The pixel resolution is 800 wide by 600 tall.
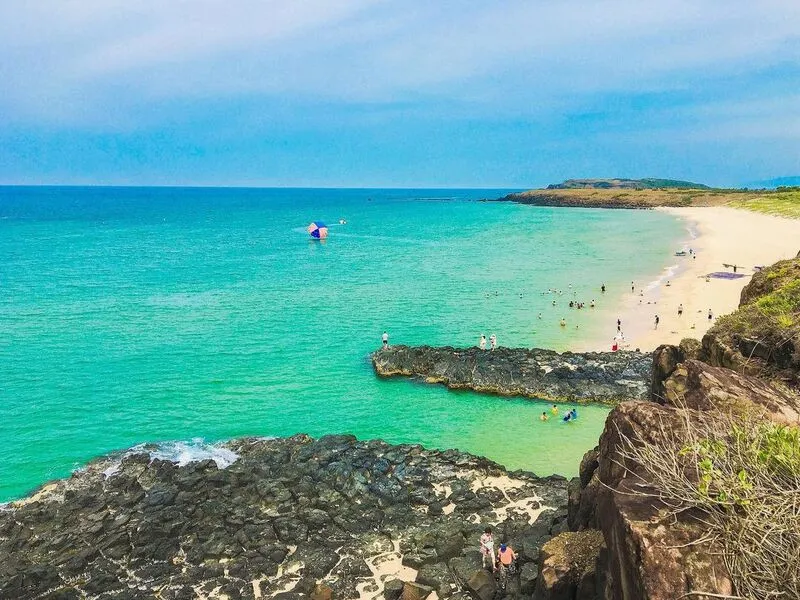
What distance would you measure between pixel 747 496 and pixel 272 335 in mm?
38497

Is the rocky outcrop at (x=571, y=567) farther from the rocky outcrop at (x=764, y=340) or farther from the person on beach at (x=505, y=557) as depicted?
the rocky outcrop at (x=764, y=340)

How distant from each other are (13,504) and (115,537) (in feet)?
21.9

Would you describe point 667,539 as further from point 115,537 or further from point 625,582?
point 115,537

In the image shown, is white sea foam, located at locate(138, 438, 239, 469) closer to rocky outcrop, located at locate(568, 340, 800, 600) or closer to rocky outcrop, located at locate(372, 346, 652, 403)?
rocky outcrop, located at locate(372, 346, 652, 403)

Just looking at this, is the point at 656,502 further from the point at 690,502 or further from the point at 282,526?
the point at 282,526

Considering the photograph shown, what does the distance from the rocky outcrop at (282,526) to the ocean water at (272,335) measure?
3.50 meters

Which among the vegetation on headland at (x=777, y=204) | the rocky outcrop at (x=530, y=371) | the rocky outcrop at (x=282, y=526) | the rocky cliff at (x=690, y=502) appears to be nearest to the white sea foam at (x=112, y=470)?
the rocky outcrop at (x=282, y=526)

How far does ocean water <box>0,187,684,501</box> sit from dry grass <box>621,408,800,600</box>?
15.5 m

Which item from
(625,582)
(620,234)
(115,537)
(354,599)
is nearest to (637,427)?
(625,582)

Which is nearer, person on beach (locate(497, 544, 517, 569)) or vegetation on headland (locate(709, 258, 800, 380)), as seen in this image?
vegetation on headland (locate(709, 258, 800, 380))

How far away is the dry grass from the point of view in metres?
6.19

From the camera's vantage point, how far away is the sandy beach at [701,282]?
129 ft

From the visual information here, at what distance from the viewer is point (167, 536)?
17469 millimetres

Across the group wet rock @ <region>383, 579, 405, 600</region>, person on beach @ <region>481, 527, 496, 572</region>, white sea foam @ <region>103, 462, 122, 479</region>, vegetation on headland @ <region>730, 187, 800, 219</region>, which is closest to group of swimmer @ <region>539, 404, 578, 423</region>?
person on beach @ <region>481, 527, 496, 572</region>
